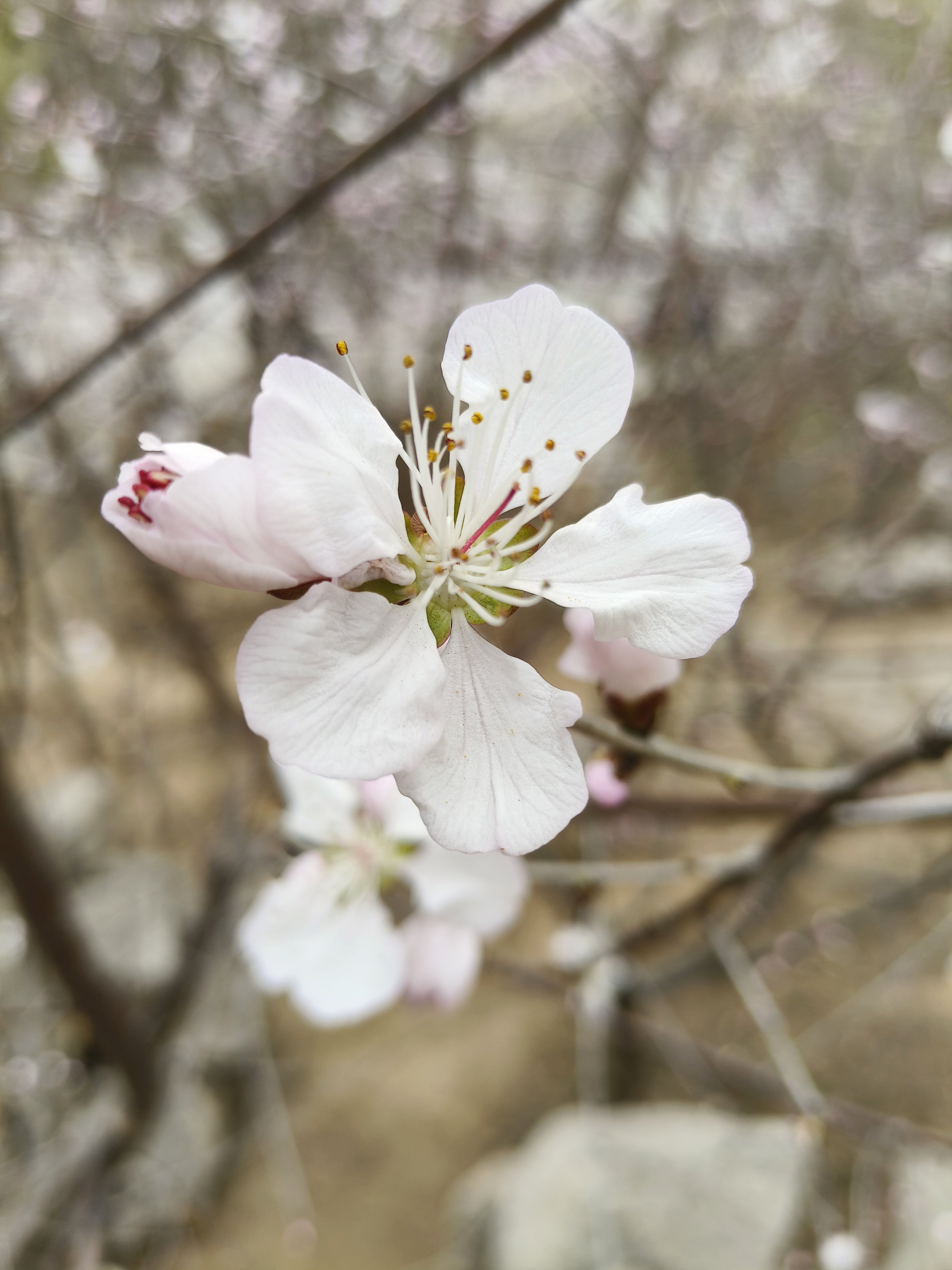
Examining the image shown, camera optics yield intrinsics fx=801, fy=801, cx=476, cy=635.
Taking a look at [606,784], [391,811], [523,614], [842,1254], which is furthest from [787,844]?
[523,614]

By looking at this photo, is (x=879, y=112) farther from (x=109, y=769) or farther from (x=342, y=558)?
(x=109, y=769)

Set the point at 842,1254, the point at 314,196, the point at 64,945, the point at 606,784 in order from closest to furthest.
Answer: the point at 606,784, the point at 314,196, the point at 842,1254, the point at 64,945

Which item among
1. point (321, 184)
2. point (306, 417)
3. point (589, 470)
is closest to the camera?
point (306, 417)

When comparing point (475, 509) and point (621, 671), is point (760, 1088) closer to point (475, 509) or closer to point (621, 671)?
point (621, 671)

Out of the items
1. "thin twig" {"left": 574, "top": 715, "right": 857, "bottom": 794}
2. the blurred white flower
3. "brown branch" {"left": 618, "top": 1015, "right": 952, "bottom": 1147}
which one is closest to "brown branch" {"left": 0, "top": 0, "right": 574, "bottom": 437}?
"thin twig" {"left": 574, "top": 715, "right": 857, "bottom": 794}

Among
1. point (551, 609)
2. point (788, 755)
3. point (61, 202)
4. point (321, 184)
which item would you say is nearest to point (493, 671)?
point (321, 184)

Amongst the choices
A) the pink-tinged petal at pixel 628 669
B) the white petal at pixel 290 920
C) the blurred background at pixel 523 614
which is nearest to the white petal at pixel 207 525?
the pink-tinged petal at pixel 628 669
